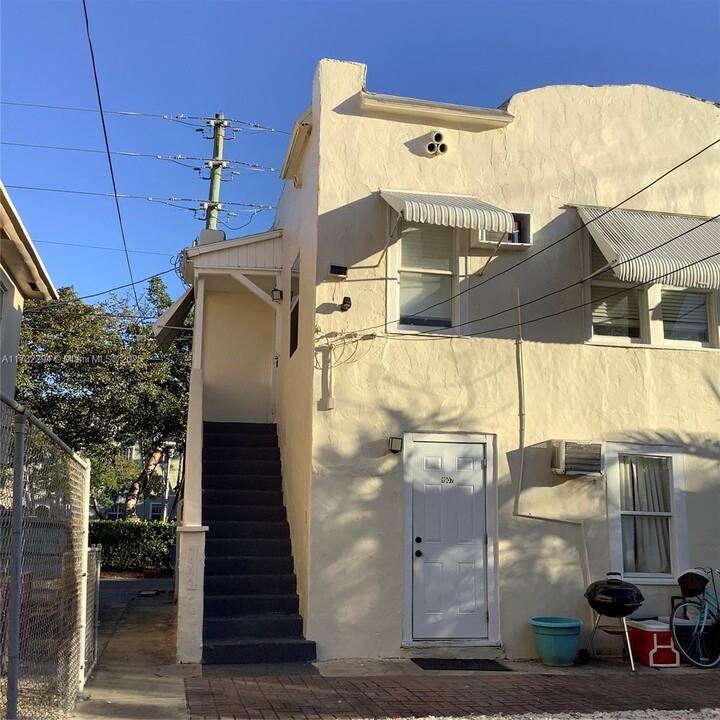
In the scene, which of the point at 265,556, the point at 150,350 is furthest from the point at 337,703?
the point at 150,350

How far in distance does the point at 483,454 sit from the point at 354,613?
2.20 metres

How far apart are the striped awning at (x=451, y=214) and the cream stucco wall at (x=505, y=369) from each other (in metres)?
0.59

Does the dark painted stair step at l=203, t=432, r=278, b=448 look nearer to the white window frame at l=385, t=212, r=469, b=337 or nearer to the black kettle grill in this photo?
the white window frame at l=385, t=212, r=469, b=337

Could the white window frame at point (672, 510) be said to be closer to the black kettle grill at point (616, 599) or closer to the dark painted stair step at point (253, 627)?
the black kettle grill at point (616, 599)

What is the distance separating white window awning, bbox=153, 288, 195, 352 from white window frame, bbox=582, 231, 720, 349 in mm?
6175

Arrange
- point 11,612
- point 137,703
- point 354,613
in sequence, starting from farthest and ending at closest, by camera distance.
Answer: point 354,613
point 137,703
point 11,612

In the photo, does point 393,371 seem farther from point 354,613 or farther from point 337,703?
point 337,703

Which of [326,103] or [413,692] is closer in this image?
[413,692]

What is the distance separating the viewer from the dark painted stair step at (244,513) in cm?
929

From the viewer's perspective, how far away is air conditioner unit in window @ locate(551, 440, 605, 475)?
27.7ft

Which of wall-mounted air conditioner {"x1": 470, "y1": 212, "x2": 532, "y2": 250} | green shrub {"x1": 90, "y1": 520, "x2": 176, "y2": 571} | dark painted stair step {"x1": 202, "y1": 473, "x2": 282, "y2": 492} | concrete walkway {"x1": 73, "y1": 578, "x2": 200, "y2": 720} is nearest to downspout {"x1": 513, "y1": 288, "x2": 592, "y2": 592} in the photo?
wall-mounted air conditioner {"x1": 470, "y1": 212, "x2": 532, "y2": 250}

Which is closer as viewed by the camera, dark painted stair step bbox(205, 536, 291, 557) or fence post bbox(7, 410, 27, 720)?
fence post bbox(7, 410, 27, 720)

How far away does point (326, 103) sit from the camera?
8.71 meters

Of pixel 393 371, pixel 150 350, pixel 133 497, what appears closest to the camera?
pixel 393 371
